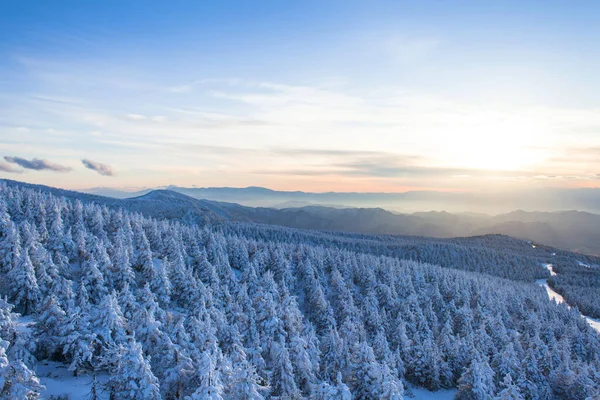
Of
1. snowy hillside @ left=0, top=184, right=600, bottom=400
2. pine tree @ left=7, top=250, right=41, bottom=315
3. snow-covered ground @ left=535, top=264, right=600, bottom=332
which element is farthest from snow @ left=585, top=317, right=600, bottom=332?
pine tree @ left=7, top=250, right=41, bottom=315

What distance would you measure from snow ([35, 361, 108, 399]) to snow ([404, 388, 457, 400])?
37.6 metres

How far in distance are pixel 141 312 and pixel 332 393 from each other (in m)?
17.3

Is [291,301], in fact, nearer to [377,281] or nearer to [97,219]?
[377,281]

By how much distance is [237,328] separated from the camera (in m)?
40.1

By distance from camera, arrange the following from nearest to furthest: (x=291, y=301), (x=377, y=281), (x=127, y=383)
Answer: (x=127, y=383) → (x=291, y=301) → (x=377, y=281)

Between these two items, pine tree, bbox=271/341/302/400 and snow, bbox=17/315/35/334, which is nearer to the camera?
pine tree, bbox=271/341/302/400

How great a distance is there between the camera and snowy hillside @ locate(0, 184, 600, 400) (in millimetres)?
26859

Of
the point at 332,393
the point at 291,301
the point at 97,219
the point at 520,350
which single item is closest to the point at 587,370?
the point at 520,350

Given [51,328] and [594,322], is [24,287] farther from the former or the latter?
[594,322]

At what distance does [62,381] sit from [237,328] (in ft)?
53.7

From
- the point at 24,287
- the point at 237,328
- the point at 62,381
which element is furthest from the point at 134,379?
the point at 24,287

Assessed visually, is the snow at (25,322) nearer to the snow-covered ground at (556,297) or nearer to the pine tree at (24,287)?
the pine tree at (24,287)

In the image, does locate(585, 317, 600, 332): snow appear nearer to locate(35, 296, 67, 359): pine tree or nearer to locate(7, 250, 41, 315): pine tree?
locate(35, 296, 67, 359): pine tree

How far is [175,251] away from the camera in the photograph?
6950cm
